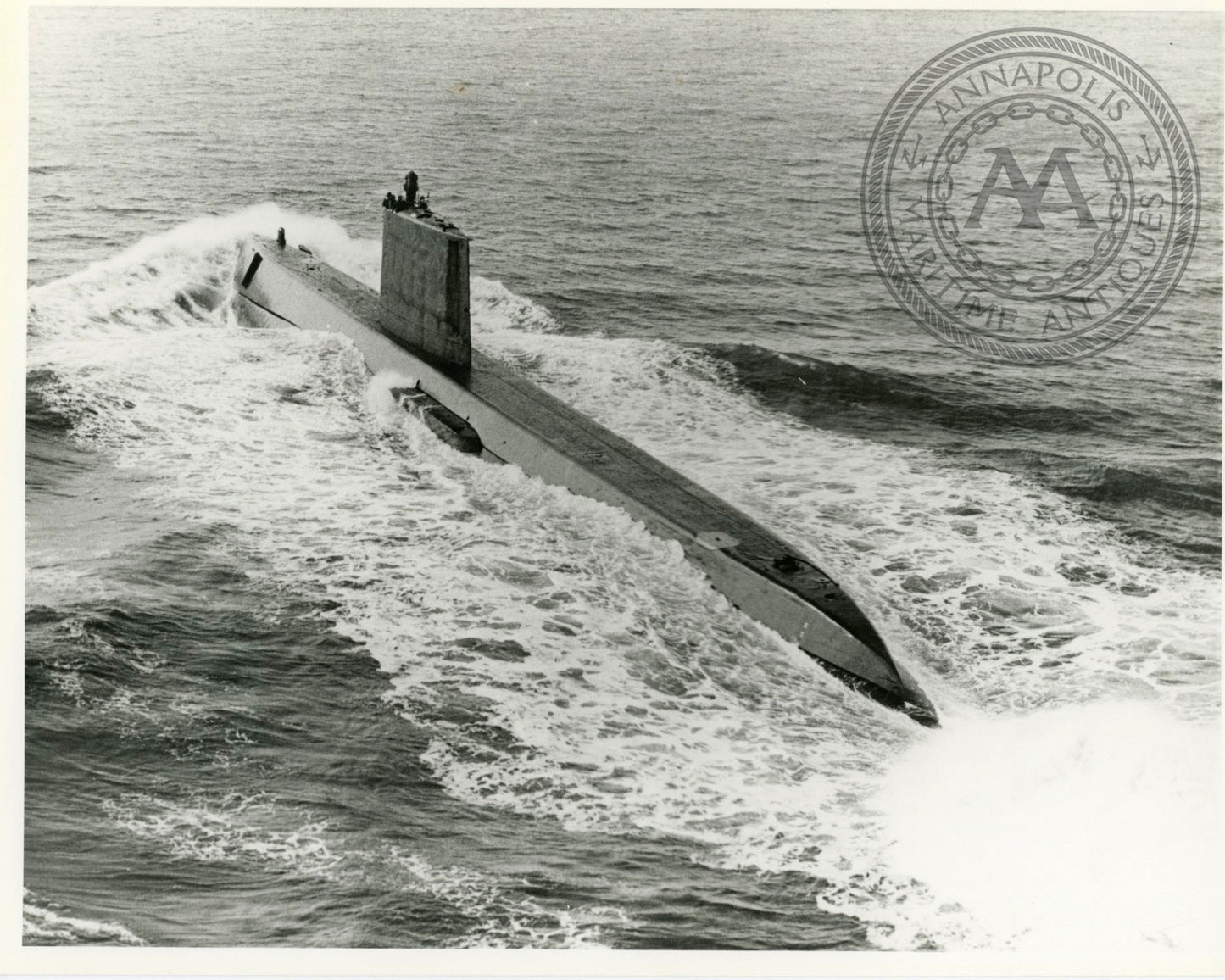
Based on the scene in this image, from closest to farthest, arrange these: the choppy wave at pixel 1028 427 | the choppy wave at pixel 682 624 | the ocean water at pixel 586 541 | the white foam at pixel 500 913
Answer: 1. the white foam at pixel 500 913
2. the ocean water at pixel 586 541
3. the choppy wave at pixel 682 624
4. the choppy wave at pixel 1028 427

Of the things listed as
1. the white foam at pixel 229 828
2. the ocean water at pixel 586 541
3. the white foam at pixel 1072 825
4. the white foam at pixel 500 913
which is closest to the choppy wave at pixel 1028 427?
the ocean water at pixel 586 541

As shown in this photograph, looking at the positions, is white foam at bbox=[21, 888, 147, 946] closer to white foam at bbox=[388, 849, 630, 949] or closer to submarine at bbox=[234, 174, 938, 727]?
white foam at bbox=[388, 849, 630, 949]

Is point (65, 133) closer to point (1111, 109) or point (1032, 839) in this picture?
point (1111, 109)

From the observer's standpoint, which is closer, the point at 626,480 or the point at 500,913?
the point at 500,913

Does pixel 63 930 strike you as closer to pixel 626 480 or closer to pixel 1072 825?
pixel 626 480

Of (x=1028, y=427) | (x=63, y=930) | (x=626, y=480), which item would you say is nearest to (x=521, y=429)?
(x=626, y=480)

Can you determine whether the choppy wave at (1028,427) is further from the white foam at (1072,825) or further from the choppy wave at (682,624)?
the white foam at (1072,825)
